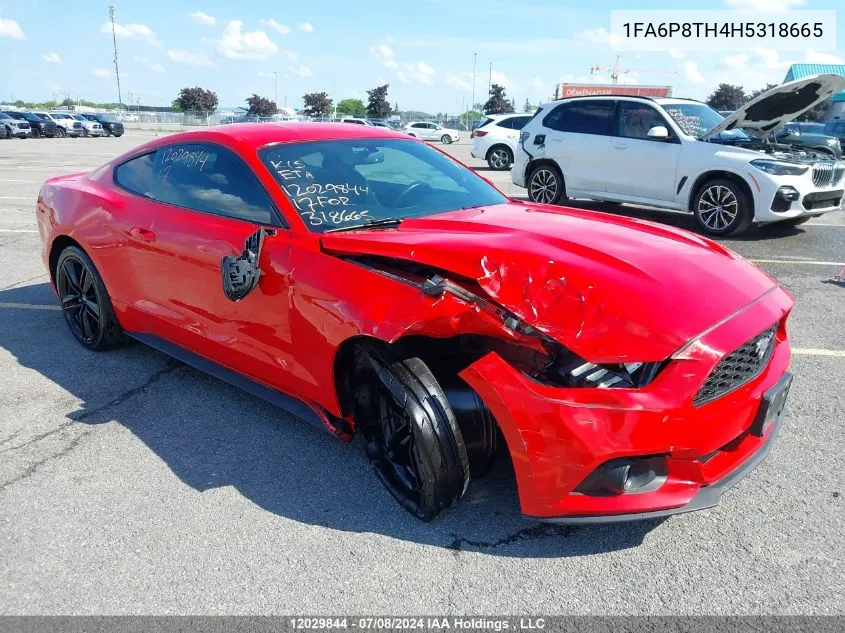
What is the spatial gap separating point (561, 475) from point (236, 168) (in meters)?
2.29

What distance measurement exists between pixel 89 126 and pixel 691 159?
40.7m

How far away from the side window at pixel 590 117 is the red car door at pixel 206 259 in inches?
270

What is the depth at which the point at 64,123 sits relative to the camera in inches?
1561

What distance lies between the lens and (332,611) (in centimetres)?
231

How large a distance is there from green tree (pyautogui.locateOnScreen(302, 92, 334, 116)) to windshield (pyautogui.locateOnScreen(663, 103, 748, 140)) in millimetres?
65242

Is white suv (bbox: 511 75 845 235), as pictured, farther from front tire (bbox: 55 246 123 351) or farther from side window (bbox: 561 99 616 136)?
front tire (bbox: 55 246 123 351)

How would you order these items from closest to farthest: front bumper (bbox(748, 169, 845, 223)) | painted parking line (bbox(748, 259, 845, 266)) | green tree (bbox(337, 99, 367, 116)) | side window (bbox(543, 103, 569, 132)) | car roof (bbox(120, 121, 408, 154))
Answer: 1. car roof (bbox(120, 121, 408, 154))
2. painted parking line (bbox(748, 259, 845, 266))
3. front bumper (bbox(748, 169, 845, 223))
4. side window (bbox(543, 103, 569, 132))
5. green tree (bbox(337, 99, 367, 116))

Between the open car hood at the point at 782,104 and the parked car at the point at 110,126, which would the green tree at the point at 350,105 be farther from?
the open car hood at the point at 782,104

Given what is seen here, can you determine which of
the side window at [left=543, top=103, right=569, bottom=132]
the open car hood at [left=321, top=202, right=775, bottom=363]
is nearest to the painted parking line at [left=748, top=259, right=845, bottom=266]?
the side window at [left=543, top=103, right=569, bottom=132]

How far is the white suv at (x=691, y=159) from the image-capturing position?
26.2ft

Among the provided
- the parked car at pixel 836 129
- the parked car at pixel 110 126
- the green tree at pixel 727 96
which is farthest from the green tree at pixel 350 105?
the parked car at pixel 836 129

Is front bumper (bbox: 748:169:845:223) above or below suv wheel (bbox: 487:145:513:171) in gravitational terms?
above

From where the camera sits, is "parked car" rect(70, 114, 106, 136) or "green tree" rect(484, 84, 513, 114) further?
"green tree" rect(484, 84, 513, 114)

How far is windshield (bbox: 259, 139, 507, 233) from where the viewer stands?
3332 millimetres
